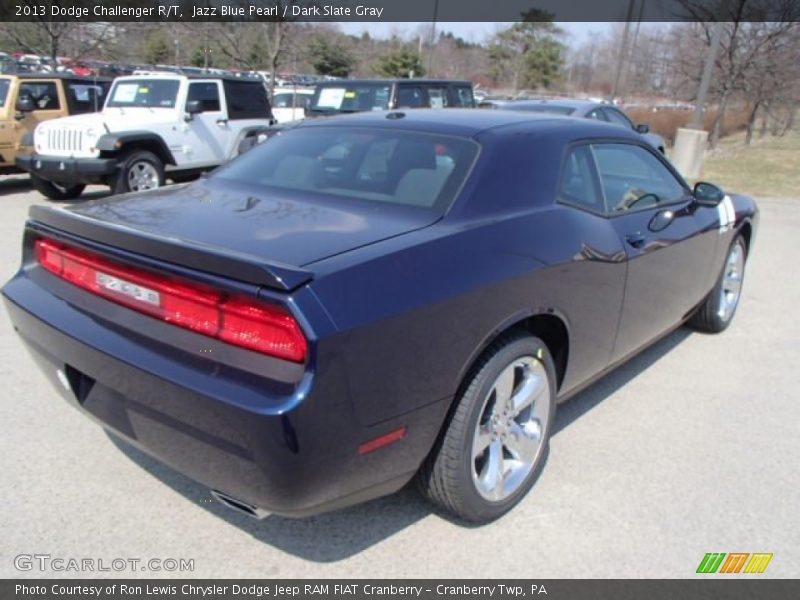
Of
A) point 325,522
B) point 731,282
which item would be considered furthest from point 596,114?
point 325,522

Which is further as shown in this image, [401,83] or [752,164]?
[752,164]

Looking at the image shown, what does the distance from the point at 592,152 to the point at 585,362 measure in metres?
1.03

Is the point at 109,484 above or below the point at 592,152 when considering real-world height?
below

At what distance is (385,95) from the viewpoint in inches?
443

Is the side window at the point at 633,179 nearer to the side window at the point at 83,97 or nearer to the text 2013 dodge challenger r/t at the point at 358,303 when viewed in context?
the text 2013 dodge challenger r/t at the point at 358,303

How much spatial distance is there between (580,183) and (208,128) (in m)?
8.28

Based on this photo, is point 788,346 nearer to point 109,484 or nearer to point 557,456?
point 557,456

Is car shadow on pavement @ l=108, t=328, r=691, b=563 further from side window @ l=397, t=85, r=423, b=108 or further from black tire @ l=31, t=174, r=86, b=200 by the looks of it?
side window @ l=397, t=85, r=423, b=108

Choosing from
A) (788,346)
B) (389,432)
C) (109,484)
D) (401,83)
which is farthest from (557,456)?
(401,83)

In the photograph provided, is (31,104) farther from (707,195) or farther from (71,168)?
(707,195)

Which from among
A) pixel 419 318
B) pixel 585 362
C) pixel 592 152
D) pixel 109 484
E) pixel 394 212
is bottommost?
pixel 109 484

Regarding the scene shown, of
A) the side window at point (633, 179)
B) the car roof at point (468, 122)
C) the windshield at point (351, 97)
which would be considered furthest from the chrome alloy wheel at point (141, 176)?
the side window at point (633, 179)

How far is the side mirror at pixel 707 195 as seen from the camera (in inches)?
156

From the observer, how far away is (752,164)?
59.8 ft
